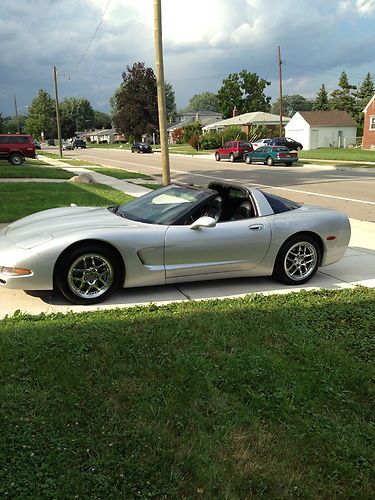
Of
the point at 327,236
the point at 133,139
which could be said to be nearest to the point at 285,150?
the point at 327,236

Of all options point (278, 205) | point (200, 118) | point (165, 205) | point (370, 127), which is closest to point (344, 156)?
point (370, 127)

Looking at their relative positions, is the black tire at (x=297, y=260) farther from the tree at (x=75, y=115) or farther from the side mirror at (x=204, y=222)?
the tree at (x=75, y=115)

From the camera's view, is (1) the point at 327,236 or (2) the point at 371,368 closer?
(2) the point at 371,368

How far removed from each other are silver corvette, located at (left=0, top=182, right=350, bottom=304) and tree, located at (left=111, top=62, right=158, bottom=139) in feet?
266

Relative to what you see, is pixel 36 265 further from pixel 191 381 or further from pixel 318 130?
pixel 318 130

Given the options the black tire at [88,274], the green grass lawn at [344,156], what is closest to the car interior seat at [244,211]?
the black tire at [88,274]

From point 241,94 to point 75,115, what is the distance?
3032 inches

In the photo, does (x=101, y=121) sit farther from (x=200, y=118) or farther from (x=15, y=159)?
(x=15, y=159)

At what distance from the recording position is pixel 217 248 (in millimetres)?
5102

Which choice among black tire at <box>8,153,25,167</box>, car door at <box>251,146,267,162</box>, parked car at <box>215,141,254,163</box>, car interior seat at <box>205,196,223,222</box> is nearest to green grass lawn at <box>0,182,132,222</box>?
car interior seat at <box>205,196,223,222</box>

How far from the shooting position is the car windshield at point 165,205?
5.20 metres

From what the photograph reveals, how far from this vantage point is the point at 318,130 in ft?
183

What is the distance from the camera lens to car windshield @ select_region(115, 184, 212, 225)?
5.20 metres

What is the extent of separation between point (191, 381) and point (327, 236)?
3.09 m
